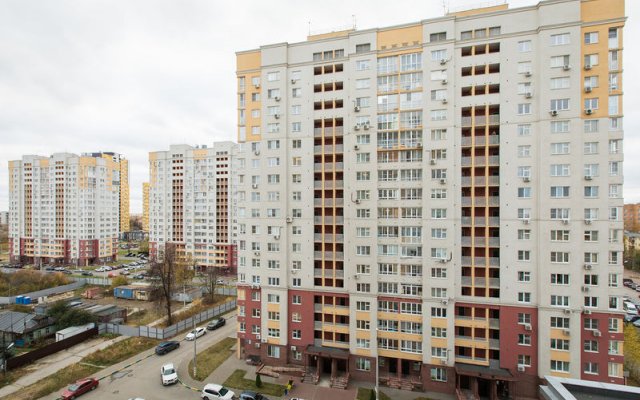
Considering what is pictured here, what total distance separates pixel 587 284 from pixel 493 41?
76.5ft

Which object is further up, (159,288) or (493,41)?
(493,41)

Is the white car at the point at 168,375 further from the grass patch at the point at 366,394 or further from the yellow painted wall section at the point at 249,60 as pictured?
the yellow painted wall section at the point at 249,60

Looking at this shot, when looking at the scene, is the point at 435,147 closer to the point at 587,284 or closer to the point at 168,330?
the point at 587,284

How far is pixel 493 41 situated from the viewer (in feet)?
95.8

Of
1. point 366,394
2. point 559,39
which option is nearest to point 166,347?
point 366,394

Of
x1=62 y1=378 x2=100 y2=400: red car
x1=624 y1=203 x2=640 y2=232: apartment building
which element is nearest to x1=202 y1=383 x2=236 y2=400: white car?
x1=62 y1=378 x2=100 y2=400: red car

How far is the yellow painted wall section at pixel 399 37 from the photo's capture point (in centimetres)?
3102

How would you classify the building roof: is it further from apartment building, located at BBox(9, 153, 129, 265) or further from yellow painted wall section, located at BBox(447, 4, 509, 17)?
apartment building, located at BBox(9, 153, 129, 265)

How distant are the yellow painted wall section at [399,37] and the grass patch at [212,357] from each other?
38.5 m

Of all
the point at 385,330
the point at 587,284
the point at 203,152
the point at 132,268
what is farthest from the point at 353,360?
the point at 132,268

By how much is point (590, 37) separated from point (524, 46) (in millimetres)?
5048

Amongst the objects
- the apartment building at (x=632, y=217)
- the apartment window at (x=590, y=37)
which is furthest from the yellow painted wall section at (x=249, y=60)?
the apartment building at (x=632, y=217)

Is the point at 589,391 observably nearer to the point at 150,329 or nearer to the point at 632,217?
the point at 150,329

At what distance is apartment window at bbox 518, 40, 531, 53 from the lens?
28445 millimetres
